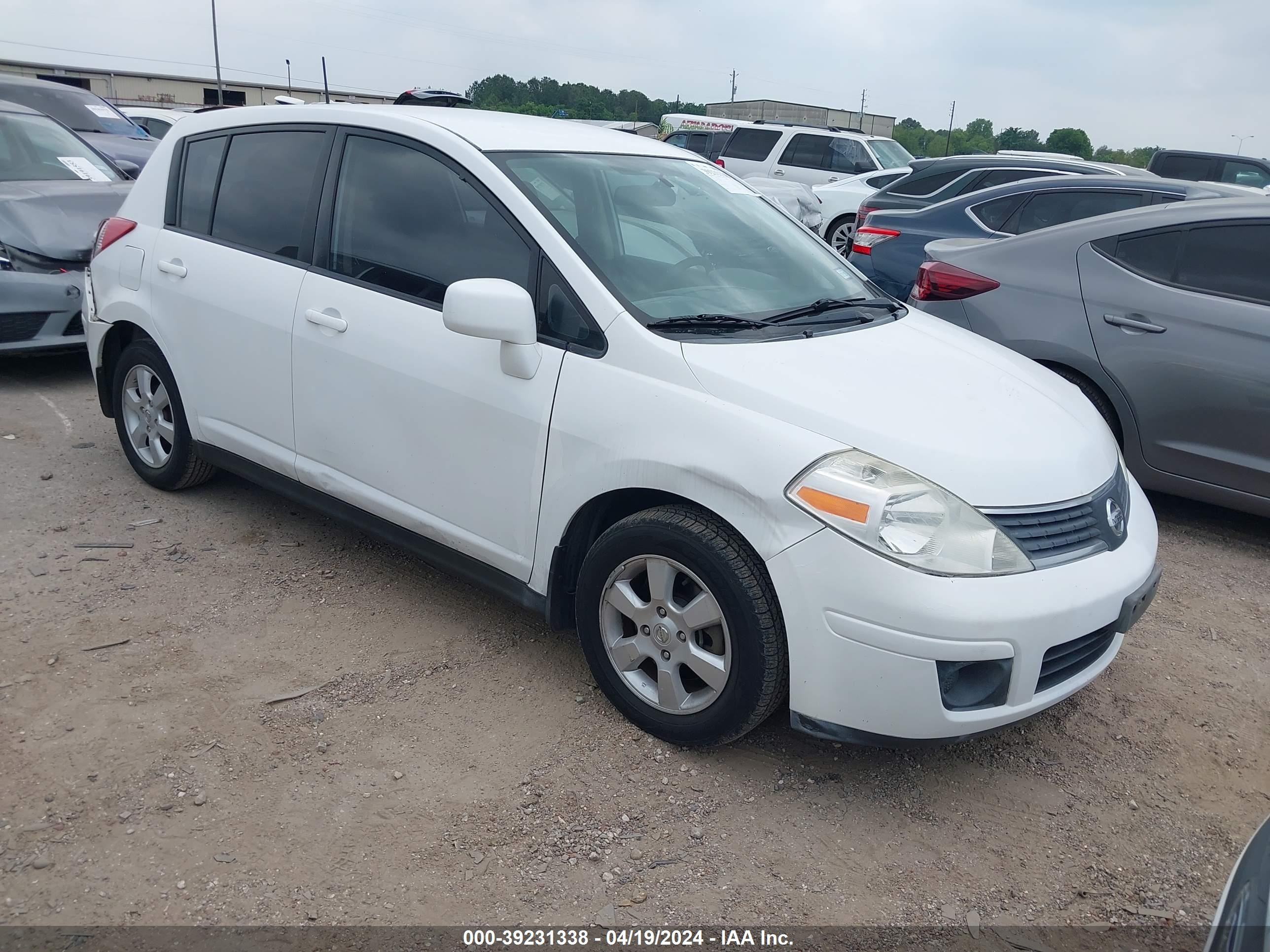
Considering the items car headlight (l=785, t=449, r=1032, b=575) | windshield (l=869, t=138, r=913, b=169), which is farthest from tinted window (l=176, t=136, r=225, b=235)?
windshield (l=869, t=138, r=913, b=169)

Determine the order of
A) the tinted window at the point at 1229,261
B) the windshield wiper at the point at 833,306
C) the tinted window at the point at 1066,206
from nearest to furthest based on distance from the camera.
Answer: the windshield wiper at the point at 833,306, the tinted window at the point at 1229,261, the tinted window at the point at 1066,206

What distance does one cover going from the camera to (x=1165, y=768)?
310 centimetres

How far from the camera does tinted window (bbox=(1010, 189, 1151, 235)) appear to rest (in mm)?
6715

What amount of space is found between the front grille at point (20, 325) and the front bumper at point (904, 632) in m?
5.42

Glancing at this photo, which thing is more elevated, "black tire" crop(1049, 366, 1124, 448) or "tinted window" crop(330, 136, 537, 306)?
"tinted window" crop(330, 136, 537, 306)

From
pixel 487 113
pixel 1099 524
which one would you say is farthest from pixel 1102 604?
pixel 487 113

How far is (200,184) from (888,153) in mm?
15100

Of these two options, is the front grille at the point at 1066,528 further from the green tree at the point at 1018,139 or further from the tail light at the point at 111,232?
the green tree at the point at 1018,139

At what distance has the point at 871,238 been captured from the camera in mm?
7312

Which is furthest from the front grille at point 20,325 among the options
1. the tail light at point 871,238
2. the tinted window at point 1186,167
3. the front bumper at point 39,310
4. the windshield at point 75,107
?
the tinted window at point 1186,167

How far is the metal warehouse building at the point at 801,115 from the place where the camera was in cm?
3934

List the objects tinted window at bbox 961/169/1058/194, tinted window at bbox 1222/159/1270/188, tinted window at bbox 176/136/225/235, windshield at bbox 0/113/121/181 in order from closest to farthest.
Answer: tinted window at bbox 176/136/225/235, windshield at bbox 0/113/121/181, tinted window at bbox 961/169/1058/194, tinted window at bbox 1222/159/1270/188

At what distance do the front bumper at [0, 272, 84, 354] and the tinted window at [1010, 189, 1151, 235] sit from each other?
605cm

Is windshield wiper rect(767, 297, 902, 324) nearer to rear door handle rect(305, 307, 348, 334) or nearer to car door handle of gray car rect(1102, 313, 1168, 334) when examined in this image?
rear door handle rect(305, 307, 348, 334)
